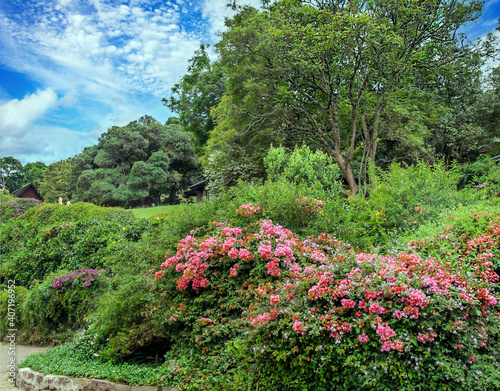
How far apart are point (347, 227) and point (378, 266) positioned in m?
1.73

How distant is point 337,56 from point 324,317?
12.9 m

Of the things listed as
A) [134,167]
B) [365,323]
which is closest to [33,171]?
[134,167]

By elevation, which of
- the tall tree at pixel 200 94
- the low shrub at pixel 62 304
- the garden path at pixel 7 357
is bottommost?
the garden path at pixel 7 357

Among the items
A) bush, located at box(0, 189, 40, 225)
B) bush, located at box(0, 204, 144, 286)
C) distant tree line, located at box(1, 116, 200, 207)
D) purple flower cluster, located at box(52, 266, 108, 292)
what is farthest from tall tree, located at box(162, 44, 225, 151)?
purple flower cluster, located at box(52, 266, 108, 292)

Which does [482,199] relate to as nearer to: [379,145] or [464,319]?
[464,319]

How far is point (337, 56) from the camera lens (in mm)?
13641

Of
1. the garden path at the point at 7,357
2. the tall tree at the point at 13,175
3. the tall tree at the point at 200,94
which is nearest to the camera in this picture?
the garden path at the point at 7,357

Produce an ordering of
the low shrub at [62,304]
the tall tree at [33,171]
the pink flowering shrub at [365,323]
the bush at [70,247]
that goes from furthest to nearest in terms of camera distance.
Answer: the tall tree at [33,171], the bush at [70,247], the low shrub at [62,304], the pink flowering shrub at [365,323]

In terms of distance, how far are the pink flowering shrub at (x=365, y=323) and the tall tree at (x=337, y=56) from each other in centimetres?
1030

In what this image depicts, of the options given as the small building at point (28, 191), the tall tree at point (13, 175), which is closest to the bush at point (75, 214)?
the small building at point (28, 191)

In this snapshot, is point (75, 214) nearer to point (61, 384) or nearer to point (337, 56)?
point (61, 384)

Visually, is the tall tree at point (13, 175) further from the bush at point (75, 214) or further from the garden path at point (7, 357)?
the garden path at point (7, 357)

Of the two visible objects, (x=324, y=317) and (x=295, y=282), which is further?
(x=295, y=282)

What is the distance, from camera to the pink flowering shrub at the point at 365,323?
→ 2723mm
